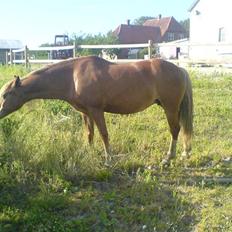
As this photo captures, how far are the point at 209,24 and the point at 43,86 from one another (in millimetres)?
27654

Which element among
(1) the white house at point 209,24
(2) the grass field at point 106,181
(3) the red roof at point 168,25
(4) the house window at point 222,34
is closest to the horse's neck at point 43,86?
(2) the grass field at point 106,181

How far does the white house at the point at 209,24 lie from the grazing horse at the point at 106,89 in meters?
23.1

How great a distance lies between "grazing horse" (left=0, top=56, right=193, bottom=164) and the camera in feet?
17.2

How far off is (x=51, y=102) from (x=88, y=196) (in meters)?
3.83

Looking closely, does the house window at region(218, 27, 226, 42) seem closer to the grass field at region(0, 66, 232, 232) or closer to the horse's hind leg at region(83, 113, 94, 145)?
the grass field at region(0, 66, 232, 232)

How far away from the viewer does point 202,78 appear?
1231cm

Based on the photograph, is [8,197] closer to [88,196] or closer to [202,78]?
[88,196]

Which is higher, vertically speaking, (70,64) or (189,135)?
(70,64)

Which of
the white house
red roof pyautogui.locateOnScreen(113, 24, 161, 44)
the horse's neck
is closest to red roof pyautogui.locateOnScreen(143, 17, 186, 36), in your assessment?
red roof pyautogui.locateOnScreen(113, 24, 161, 44)

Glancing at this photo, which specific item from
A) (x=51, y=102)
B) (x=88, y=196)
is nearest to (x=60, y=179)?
(x=88, y=196)

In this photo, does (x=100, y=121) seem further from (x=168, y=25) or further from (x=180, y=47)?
(x=168, y=25)

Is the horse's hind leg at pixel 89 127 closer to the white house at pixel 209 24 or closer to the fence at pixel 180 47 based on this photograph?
the fence at pixel 180 47

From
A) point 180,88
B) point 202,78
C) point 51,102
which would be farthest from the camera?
point 202,78

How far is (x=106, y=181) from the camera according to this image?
16.0 feet
